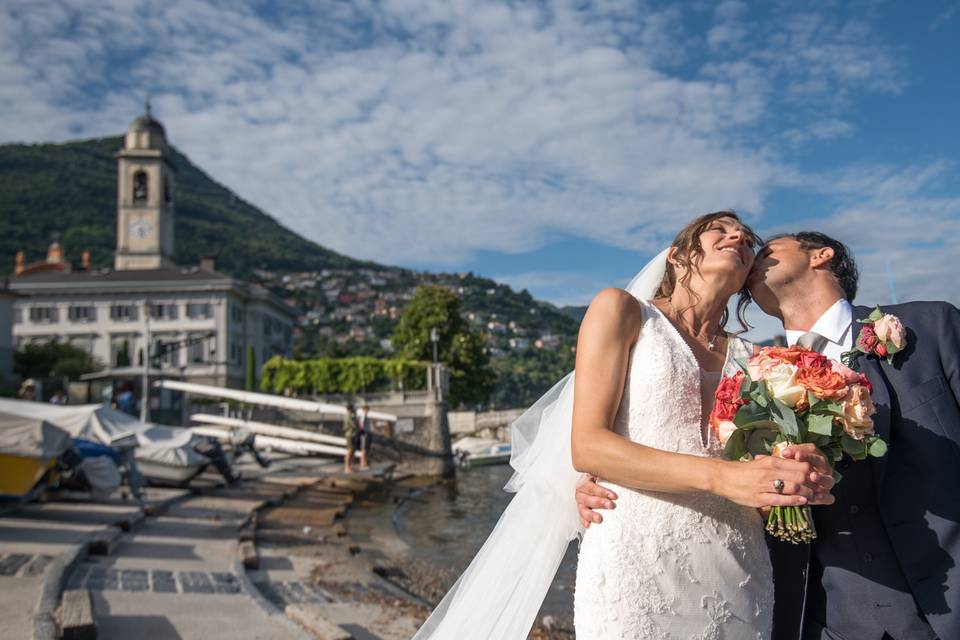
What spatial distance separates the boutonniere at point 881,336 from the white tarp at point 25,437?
11.5m

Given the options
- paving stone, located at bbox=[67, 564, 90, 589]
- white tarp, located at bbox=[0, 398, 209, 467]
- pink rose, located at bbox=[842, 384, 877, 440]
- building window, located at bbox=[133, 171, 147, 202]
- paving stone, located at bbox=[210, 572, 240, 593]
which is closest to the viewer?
pink rose, located at bbox=[842, 384, 877, 440]

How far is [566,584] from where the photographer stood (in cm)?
1173

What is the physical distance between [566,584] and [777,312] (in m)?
9.64

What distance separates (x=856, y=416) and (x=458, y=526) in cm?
1738

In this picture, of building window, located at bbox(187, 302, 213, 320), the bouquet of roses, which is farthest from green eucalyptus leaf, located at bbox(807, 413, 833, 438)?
building window, located at bbox(187, 302, 213, 320)

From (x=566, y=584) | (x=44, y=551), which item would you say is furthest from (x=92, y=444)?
(x=566, y=584)

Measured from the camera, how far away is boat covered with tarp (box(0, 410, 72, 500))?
10898 millimetres

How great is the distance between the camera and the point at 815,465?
2.13m

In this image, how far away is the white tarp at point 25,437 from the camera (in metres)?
10.9

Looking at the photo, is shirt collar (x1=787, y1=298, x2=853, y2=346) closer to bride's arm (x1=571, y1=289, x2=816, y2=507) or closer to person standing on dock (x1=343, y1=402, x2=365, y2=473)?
bride's arm (x1=571, y1=289, x2=816, y2=507)


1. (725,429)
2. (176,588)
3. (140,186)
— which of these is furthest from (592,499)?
(140,186)

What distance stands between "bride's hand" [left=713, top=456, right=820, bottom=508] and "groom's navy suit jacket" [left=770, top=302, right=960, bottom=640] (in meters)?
0.54

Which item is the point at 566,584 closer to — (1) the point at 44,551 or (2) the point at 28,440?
(1) the point at 44,551

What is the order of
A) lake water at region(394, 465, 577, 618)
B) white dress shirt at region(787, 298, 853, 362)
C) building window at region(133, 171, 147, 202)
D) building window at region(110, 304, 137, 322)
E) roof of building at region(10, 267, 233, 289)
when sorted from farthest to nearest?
building window at region(133, 171, 147, 202)
roof of building at region(10, 267, 233, 289)
building window at region(110, 304, 137, 322)
lake water at region(394, 465, 577, 618)
white dress shirt at region(787, 298, 853, 362)
